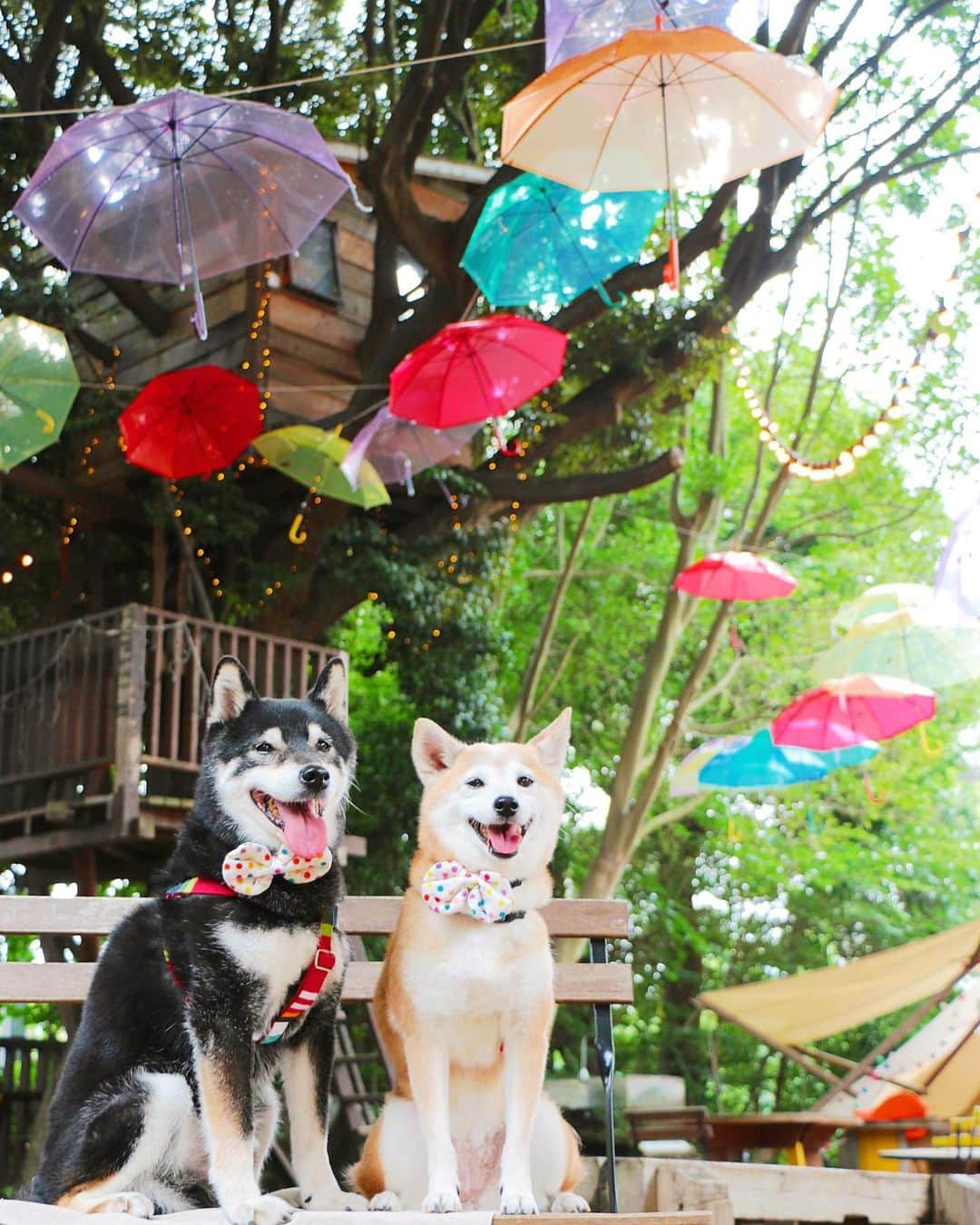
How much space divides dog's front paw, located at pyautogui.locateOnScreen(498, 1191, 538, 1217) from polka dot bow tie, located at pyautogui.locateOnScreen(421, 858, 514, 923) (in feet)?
2.03

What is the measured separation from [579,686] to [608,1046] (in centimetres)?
1367

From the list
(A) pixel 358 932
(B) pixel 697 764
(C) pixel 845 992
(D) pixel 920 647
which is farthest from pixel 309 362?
(A) pixel 358 932

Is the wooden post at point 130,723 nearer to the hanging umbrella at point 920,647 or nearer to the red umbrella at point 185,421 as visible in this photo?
the red umbrella at point 185,421

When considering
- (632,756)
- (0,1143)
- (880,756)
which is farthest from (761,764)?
(0,1143)

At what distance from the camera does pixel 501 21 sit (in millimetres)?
11367

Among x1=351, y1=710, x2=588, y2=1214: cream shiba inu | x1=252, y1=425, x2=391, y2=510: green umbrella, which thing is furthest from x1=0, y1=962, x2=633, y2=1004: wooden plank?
x1=252, y1=425, x2=391, y2=510: green umbrella

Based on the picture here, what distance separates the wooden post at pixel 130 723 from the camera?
364 inches

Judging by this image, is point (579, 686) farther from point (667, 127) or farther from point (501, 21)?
point (667, 127)

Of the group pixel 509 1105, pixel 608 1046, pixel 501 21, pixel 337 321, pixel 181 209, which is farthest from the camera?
pixel 337 321

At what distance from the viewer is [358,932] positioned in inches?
167

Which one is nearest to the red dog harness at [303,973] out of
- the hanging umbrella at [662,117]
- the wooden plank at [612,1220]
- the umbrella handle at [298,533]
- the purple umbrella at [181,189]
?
the wooden plank at [612,1220]

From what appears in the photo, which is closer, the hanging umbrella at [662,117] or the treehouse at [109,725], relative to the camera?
the hanging umbrella at [662,117]

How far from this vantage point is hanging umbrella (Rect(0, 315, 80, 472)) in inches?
320

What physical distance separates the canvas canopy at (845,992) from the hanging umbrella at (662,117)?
537 centimetres
